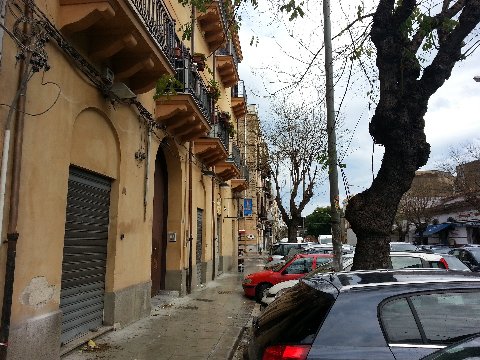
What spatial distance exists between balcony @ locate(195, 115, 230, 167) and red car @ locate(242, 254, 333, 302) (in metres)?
4.92

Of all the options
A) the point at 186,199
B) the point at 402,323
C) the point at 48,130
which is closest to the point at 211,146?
the point at 186,199

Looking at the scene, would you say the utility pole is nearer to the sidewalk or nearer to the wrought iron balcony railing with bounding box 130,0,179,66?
the sidewalk

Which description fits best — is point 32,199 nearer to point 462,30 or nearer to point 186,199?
point 462,30

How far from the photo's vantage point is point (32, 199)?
546 cm

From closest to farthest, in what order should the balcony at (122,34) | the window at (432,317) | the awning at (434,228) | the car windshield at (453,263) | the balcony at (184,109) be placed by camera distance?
the window at (432,317) → the balcony at (122,34) → the car windshield at (453,263) → the balcony at (184,109) → the awning at (434,228)

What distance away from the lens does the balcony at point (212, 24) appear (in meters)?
16.5

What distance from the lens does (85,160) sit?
7188mm

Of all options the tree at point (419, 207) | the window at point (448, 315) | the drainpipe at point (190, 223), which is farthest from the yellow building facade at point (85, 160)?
the tree at point (419, 207)

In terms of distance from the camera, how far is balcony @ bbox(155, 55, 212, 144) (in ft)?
35.4

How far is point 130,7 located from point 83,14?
73 centimetres

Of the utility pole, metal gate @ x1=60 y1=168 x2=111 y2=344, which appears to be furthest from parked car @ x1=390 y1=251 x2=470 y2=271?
metal gate @ x1=60 y1=168 x2=111 y2=344

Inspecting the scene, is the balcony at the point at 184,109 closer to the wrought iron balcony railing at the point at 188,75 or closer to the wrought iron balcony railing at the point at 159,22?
the wrought iron balcony railing at the point at 188,75

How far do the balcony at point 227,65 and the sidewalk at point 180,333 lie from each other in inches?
484

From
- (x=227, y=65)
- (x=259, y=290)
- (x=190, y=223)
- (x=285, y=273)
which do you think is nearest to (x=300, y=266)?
(x=285, y=273)
